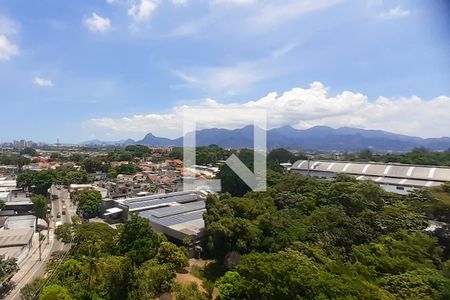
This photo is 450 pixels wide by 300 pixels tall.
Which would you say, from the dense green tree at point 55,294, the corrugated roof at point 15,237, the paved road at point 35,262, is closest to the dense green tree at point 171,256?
the dense green tree at point 55,294

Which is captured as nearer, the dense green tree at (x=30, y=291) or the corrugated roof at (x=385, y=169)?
the dense green tree at (x=30, y=291)

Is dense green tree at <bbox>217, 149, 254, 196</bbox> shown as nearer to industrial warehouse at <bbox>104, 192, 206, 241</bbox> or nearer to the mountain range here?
industrial warehouse at <bbox>104, 192, 206, 241</bbox>

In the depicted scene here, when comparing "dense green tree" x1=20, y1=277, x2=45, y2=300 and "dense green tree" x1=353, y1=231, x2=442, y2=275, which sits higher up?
"dense green tree" x1=353, y1=231, x2=442, y2=275

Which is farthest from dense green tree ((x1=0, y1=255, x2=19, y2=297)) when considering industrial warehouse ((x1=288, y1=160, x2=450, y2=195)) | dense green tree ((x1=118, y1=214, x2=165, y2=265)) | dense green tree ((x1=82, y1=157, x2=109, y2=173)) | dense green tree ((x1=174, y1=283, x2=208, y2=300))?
dense green tree ((x1=82, y1=157, x2=109, y2=173))

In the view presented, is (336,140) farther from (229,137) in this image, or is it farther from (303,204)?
(303,204)

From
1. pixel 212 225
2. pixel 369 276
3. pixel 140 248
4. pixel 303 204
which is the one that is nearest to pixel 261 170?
pixel 303 204

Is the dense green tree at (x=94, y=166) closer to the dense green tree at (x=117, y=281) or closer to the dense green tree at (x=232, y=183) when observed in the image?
the dense green tree at (x=232, y=183)

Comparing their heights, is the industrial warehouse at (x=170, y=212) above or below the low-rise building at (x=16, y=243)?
above
